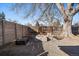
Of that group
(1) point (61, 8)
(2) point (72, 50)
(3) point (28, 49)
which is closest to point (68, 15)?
(1) point (61, 8)

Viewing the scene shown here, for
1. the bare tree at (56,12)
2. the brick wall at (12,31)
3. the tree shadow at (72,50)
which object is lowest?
the tree shadow at (72,50)

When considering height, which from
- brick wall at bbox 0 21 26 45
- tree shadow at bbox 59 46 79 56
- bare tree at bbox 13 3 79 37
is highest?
bare tree at bbox 13 3 79 37

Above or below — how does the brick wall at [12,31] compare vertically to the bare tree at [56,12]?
below

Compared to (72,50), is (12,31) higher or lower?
higher

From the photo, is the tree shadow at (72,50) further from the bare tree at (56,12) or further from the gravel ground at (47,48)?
the bare tree at (56,12)

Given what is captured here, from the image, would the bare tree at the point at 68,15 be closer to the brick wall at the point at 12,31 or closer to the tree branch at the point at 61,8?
the tree branch at the point at 61,8

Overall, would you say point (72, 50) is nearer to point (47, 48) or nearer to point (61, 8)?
point (47, 48)

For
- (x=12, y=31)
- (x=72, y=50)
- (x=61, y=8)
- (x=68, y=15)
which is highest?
(x=61, y=8)

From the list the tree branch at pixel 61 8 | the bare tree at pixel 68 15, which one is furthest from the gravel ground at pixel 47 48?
the tree branch at pixel 61 8

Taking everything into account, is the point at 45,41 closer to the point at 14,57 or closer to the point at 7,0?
the point at 14,57

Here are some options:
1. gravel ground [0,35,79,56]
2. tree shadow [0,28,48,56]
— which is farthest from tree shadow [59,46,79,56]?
tree shadow [0,28,48,56]

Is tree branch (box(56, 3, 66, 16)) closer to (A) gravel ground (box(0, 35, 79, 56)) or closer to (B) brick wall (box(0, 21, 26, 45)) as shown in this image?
(A) gravel ground (box(0, 35, 79, 56))

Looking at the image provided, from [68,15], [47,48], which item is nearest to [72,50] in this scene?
[47,48]

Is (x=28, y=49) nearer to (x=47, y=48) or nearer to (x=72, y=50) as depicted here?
(x=47, y=48)
